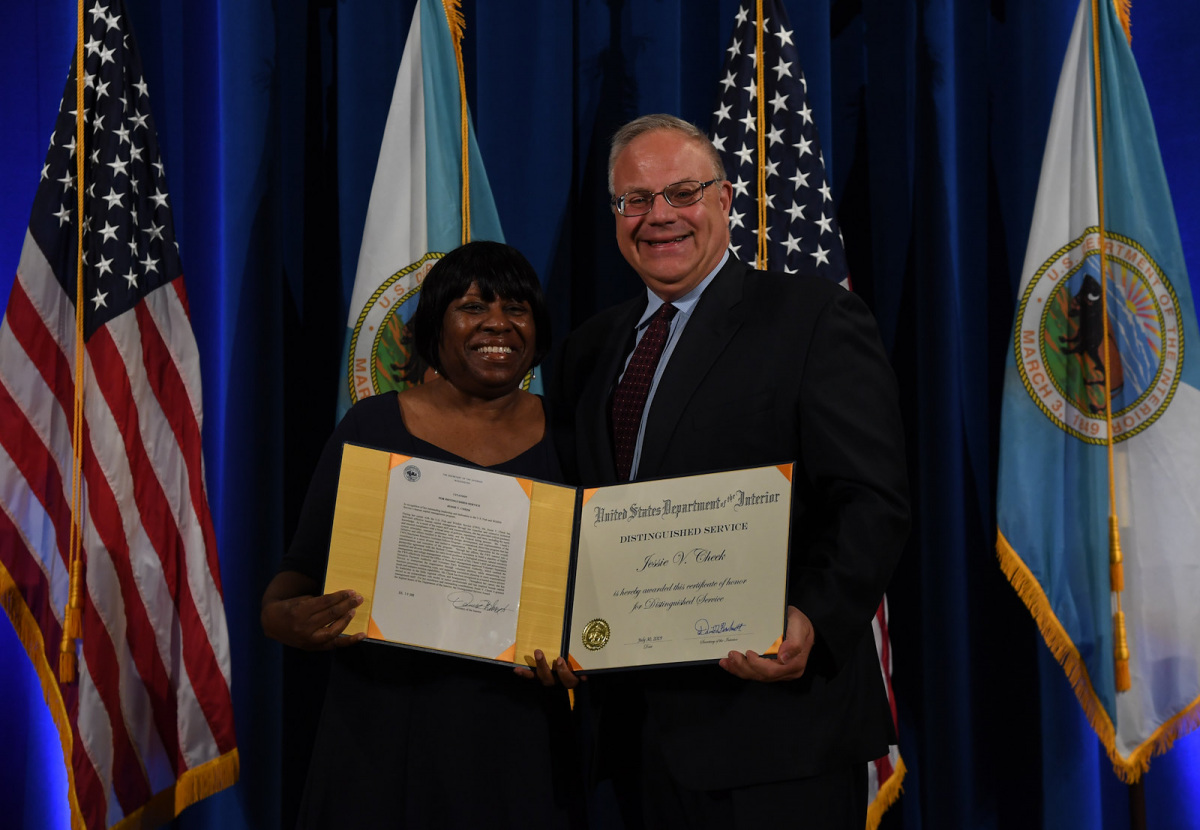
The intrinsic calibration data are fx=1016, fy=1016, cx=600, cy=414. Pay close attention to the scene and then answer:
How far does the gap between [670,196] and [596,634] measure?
2.98 feet

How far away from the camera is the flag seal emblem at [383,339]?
118 inches

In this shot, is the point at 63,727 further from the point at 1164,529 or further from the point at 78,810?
the point at 1164,529

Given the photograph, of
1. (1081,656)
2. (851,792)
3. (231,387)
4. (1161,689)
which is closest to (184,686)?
(231,387)

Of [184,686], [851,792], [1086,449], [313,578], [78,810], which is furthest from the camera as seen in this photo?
[1086,449]

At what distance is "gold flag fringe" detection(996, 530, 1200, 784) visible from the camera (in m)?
2.93

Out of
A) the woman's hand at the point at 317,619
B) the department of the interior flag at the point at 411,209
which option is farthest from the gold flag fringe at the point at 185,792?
the woman's hand at the point at 317,619

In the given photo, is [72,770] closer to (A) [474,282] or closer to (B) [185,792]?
(B) [185,792]

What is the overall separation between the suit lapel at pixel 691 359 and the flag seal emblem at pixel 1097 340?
1.54 m

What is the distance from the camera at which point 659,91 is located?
11.0 ft

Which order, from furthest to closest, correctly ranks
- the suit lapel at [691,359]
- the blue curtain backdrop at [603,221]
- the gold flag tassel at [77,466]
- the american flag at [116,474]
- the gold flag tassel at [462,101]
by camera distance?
the blue curtain backdrop at [603,221]
the gold flag tassel at [462,101]
the american flag at [116,474]
the gold flag tassel at [77,466]
the suit lapel at [691,359]

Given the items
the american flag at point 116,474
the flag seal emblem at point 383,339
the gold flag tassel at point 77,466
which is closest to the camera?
the gold flag tassel at point 77,466

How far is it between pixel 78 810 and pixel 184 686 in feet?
1.28
